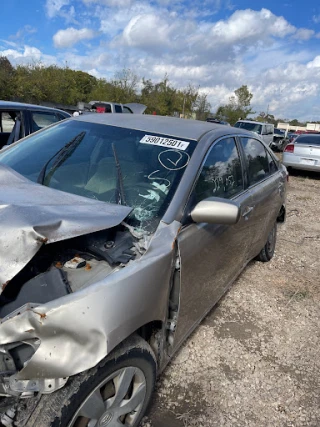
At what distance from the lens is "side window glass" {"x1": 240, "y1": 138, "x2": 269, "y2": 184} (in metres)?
3.30

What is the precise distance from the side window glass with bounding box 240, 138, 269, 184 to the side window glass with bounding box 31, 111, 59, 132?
3648mm

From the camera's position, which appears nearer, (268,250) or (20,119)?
(268,250)

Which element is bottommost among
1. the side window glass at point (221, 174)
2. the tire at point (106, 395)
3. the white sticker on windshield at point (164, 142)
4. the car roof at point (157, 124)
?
the tire at point (106, 395)

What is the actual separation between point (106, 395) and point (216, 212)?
3.61 feet

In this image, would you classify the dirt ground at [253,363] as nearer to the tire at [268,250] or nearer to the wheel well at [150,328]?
the tire at [268,250]

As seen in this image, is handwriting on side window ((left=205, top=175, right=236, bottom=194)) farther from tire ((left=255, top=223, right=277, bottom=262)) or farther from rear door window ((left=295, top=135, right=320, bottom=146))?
rear door window ((left=295, top=135, right=320, bottom=146))

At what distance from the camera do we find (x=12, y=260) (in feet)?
5.02

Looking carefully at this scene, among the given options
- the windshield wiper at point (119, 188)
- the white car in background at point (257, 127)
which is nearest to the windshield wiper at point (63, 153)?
the windshield wiper at point (119, 188)

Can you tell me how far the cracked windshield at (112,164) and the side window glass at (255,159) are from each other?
1025 mm

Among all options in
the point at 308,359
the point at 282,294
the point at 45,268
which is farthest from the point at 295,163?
the point at 45,268

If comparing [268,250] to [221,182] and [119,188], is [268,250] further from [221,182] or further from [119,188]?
[119,188]

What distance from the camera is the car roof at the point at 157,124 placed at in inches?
103

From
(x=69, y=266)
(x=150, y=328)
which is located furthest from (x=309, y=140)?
(x=69, y=266)

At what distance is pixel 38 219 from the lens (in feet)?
5.34
